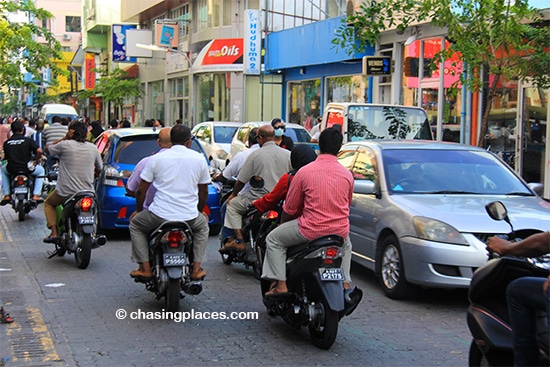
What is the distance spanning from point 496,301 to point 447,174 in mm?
4493

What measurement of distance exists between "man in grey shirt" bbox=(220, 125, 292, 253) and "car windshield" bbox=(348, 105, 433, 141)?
706 centimetres

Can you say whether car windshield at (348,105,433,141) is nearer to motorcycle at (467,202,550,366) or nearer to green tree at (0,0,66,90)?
motorcycle at (467,202,550,366)

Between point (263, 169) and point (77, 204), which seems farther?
point (77, 204)

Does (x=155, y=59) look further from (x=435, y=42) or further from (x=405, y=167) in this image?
(x=405, y=167)

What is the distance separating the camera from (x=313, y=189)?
627 centimetres

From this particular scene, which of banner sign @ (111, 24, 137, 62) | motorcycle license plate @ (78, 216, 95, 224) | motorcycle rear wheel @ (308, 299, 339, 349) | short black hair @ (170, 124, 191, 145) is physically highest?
banner sign @ (111, 24, 137, 62)

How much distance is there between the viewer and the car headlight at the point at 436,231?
297 inches

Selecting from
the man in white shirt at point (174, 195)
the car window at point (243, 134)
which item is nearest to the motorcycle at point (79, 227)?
the man in white shirt at point (174, 195)

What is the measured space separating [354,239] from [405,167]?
3.43ft

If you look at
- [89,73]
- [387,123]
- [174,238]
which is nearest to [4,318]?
[174,238]

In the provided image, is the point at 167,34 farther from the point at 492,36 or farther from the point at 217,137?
the point at 492,36

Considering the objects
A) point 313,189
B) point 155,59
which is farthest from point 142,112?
point 313,189

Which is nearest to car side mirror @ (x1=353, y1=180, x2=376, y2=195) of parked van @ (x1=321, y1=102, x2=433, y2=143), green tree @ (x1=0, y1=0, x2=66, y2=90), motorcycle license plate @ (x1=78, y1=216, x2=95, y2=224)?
motorcycle license plate @ (x1=78, y1=216, x2=95, y2=224)

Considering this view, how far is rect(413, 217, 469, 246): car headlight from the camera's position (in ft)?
24.7
